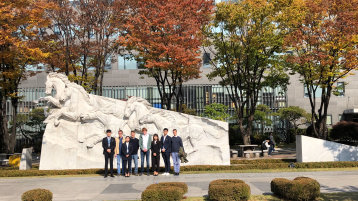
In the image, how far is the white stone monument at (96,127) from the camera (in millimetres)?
14031

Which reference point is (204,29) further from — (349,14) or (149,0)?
(349,14)

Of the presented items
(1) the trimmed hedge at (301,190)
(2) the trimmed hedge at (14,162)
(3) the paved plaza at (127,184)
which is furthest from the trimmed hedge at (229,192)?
(2) the trimmed hedge at (14,162)

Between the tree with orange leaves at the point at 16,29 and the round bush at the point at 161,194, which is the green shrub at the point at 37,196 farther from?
the tree with orange leaves at the point at 16,29

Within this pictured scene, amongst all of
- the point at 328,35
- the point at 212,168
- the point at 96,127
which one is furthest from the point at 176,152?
the point at 328,35

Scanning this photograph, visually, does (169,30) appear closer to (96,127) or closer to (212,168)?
(96,127)

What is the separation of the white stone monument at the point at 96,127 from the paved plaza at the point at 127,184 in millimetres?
1939

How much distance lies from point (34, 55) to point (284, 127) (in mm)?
25445

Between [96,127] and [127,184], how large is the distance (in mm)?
4489

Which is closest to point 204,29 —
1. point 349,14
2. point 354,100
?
point 349,14

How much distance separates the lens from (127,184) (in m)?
10.6

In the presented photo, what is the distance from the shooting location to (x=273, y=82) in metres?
22.1

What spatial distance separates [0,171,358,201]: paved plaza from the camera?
8.90m

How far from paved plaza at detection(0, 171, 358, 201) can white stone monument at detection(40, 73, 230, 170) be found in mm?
1939

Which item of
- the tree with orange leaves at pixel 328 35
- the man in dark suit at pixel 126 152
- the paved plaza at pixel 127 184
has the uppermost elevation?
the tree with orange leaves at pixel 328 35
